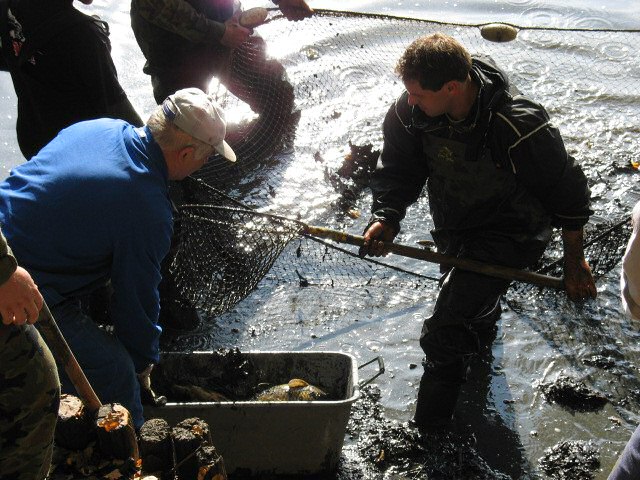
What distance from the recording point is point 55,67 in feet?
15.0

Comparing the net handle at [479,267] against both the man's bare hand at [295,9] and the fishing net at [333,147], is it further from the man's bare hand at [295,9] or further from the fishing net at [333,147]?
the man's bare hand at [295,9]

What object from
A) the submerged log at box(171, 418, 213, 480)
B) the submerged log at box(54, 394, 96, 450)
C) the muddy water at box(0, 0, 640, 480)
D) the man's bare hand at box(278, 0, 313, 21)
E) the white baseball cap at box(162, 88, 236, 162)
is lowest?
the muddy water at box(0, 0, 640, 480)

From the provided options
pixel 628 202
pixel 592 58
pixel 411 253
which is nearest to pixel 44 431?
pixel 411 253

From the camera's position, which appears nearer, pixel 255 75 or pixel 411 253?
pixel 411 253

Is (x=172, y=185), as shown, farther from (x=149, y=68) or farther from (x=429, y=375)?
(x=429, y=375)

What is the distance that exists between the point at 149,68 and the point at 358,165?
6.65 feet

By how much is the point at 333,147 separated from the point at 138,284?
14.5ft

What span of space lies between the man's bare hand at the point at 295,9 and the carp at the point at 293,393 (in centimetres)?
347

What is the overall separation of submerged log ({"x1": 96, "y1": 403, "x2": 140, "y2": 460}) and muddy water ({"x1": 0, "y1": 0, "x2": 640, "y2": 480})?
1.65 metres

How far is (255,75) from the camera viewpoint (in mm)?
7035

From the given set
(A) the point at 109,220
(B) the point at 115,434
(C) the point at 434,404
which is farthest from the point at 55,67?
(C) the point at 434,404

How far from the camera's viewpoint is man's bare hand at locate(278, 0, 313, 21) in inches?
247

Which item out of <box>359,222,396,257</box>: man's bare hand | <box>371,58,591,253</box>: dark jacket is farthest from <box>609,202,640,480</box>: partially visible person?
<box>359,222,396,257</box>: man's bare hand

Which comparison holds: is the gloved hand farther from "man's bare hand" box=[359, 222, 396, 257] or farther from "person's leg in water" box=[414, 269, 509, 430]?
"person's leg in water" box=[414, 269, 509, 430]
